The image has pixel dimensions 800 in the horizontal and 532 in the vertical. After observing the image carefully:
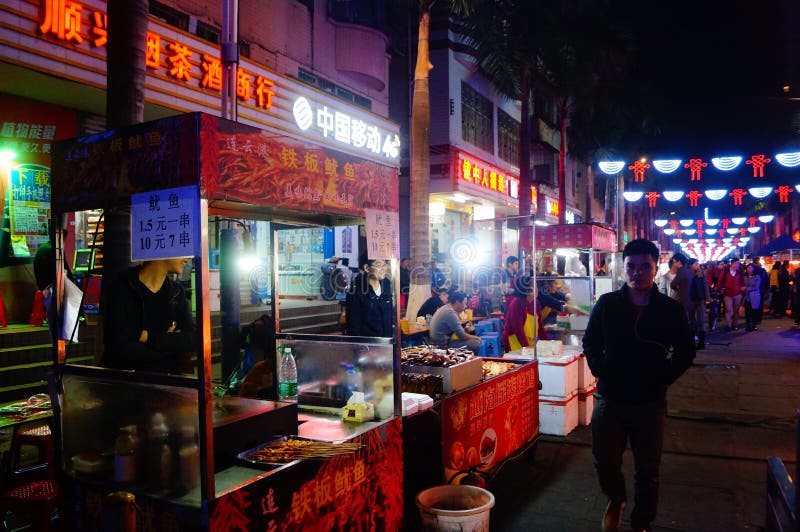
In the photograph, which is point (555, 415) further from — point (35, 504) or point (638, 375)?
point (35, 504)

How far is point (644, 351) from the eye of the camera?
13.5ft

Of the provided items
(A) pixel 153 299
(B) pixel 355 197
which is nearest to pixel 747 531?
(B) pixel 355 197

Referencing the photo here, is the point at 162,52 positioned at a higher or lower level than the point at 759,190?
higher

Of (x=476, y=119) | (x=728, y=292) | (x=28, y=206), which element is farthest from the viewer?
(x=476, y=119)

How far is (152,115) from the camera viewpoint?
405 inches

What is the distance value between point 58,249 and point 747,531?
5990 millimetres

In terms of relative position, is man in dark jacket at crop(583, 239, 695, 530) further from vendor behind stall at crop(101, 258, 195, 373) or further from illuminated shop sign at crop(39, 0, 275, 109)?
illuminated shop sign at crop(39, 0, 275, 109)

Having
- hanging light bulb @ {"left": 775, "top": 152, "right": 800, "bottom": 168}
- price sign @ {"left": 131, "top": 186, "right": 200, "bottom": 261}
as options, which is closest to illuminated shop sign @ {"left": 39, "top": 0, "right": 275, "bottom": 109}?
price sign @ {"left": 131, "top": 186, "right": 200, "bottom": 261}

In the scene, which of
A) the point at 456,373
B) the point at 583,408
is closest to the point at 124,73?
the point at 456,373

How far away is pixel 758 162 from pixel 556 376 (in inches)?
548

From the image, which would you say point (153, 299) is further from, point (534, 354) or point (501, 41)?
point (501, 41)

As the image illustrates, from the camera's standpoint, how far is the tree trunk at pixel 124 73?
5574mm

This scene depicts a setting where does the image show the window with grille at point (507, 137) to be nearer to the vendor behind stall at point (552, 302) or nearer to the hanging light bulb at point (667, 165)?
the hanging light bulb at point (667, 165)

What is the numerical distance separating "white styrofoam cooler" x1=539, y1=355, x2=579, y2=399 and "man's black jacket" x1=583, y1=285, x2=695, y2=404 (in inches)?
132
